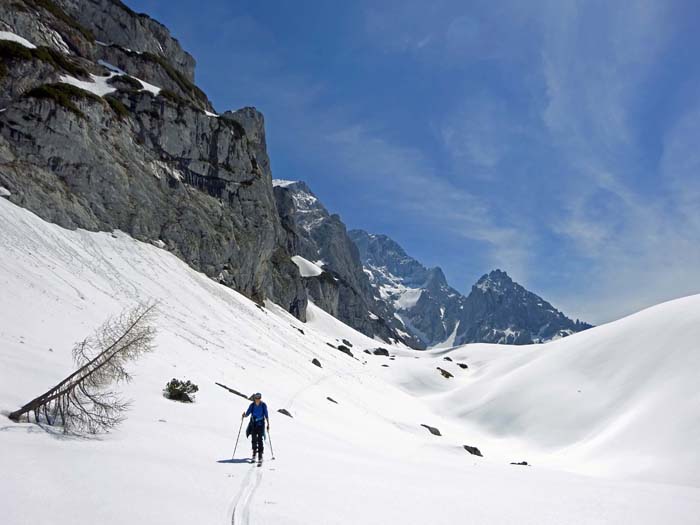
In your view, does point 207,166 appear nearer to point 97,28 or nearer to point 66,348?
point 97,28

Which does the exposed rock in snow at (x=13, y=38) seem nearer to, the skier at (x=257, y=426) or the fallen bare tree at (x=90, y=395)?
the fallen bare tree at (x=90, y=395)

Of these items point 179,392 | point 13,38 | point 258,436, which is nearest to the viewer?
point 258,436

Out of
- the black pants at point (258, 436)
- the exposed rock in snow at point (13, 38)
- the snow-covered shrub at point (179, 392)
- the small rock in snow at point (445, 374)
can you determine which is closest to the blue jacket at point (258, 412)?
the black pants at point (258, 436)

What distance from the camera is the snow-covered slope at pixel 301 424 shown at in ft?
25.0

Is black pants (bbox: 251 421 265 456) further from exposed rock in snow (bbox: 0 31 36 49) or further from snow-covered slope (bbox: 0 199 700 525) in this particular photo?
exposed rock in snow (bbox: 0 31 36 49)

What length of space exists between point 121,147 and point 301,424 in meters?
46.9

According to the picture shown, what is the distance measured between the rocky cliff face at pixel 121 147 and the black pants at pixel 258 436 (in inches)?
1423

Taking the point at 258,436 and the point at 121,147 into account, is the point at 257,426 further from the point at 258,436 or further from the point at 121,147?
the point at 121,147

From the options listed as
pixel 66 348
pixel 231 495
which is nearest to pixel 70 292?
pixel 66 348

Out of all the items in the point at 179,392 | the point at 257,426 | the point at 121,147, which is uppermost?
the point at 121,147

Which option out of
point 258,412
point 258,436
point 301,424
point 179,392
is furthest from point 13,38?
point 258,436

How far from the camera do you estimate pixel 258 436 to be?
11594 millimetres

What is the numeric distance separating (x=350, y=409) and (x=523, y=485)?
690 inches

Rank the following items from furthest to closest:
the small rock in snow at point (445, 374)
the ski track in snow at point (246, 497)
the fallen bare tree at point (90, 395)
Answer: the small rock in snow at point (445, 374) → the fallen bare tree at point (90, 395) → the ski track in snow at point (246, 497)
